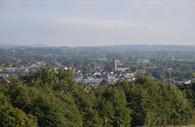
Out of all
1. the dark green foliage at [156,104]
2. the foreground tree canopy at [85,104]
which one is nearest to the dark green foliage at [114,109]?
the foreground tree canopy at [85,104]

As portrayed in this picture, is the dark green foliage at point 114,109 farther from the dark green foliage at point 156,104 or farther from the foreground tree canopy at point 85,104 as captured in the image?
the dark green foliage at point 156,104

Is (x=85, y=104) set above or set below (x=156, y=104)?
above

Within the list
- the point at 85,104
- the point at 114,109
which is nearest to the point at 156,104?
the point at 114,109

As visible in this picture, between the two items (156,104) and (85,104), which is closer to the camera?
(85,104)

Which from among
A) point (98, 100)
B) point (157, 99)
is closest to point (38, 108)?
point (98, 100)

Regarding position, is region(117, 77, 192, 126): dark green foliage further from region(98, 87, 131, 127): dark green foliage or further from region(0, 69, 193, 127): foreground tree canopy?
region(98, 87, 131, 127): dark green foliage

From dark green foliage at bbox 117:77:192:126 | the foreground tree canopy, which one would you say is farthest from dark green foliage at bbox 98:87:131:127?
dark green foliage at bbox 117:77:192:126

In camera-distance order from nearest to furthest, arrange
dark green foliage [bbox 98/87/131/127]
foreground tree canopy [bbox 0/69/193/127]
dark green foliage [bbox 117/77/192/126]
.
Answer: foreground tree canopy [bbox 0/69/193/127], dark green foliage [bbox 98/87/131/127], dark green foliage [bbox 117/77/192/126]

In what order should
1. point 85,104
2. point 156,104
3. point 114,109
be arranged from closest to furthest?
point 85,104
point 114,109
point 156,104

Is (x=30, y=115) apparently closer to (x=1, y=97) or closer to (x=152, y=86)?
(x=1, y=97)

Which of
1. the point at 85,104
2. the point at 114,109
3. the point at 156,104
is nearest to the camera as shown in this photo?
the point at 85,104

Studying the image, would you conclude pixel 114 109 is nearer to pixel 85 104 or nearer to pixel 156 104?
pixel 85 104
